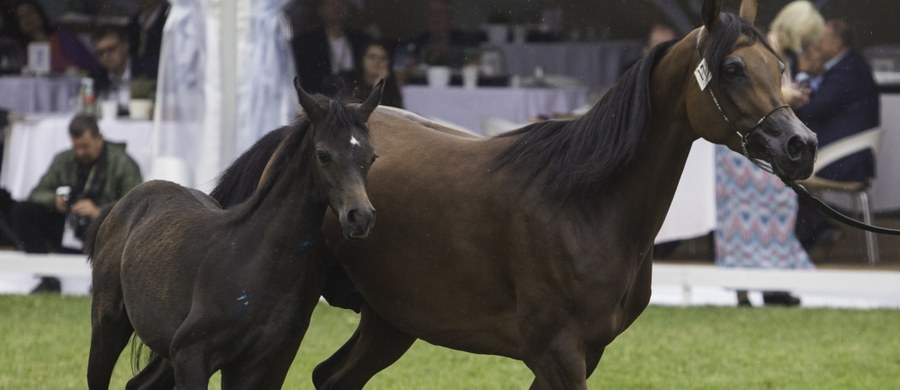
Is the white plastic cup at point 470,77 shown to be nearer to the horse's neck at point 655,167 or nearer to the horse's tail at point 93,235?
the horse's tail at point 93,235

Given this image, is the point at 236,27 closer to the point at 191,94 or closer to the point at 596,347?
the point at 191,94

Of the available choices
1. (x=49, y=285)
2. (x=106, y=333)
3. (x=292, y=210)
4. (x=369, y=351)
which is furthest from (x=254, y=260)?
(x=49, y=285)

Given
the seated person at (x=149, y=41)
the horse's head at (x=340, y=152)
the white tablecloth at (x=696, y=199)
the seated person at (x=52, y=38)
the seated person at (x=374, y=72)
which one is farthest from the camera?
the seated person at (x=52, y=38)

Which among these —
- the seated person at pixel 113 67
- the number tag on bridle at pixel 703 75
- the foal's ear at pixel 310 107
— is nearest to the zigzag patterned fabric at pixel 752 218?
the seated person at pixel 113 67

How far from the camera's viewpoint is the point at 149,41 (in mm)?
11531

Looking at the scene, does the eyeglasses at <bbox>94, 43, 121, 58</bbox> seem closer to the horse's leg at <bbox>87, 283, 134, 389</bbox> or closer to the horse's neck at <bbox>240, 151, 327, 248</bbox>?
the horse's leg at <bbox>87, 283, 134, 389</bbox>

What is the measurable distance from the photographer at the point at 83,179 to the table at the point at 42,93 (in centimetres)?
191

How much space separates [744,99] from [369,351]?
78.7 inches

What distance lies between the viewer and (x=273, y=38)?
1020 cm

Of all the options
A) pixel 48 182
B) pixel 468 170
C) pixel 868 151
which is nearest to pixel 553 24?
pixel 868 151

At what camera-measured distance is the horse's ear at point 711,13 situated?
4426 millimetres

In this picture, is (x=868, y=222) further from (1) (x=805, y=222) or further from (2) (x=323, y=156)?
(2) (x=323, y=156)

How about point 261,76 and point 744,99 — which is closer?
point 744,99

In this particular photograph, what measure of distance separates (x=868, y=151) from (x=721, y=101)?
679 cm
